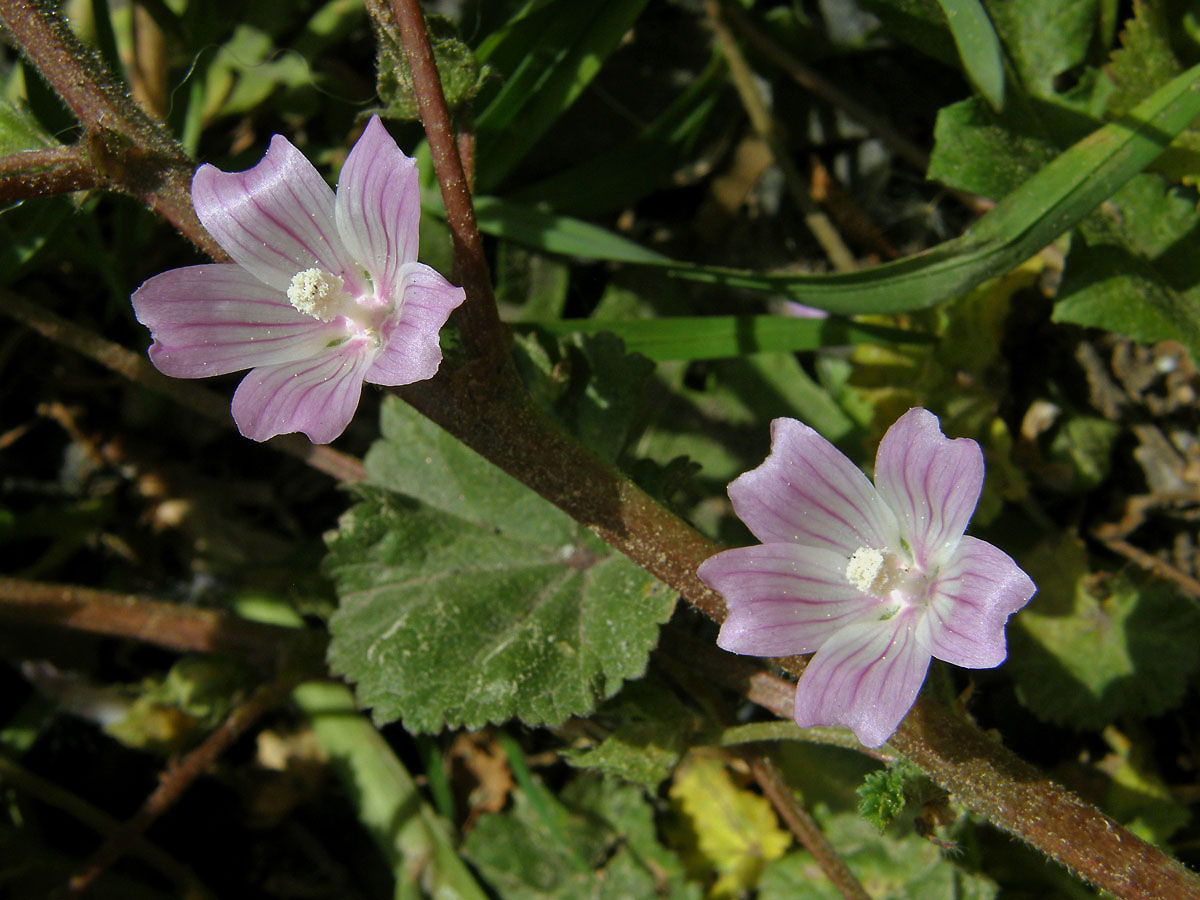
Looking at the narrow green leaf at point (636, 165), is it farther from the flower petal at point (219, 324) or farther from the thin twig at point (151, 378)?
the flower petal at point (219, 324)

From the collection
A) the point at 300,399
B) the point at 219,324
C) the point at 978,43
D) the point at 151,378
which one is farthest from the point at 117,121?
→ the point at 978,43

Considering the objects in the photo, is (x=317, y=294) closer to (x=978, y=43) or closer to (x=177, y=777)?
(x=177, y=777)

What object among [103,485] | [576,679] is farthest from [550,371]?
[103,485]

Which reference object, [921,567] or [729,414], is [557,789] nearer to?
[729,414]

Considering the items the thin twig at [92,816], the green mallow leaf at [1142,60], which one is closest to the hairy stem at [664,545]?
the green mallow leaf at [1142,60]

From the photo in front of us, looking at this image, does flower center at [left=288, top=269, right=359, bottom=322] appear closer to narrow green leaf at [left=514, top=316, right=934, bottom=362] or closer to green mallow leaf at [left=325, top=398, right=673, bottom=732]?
green mallow leaf at [left=325, top=398, right=673, bottom=732]

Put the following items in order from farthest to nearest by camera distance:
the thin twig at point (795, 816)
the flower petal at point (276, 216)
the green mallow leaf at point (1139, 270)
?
the green mallow leaf at point (1139, 270)
the thin twig at point (795, 816)
the flower petal at point (276, 216)
